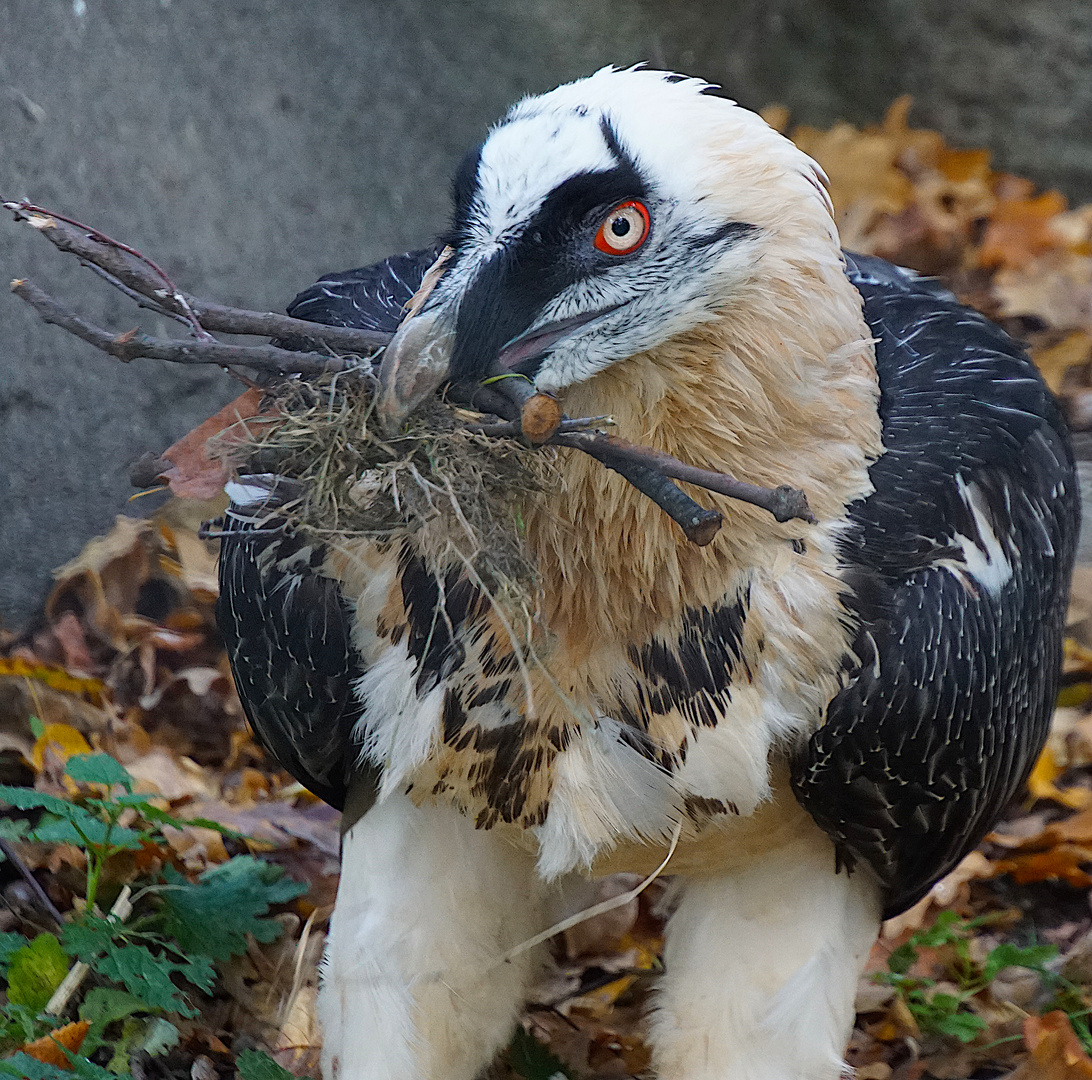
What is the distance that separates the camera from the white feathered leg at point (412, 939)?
281cm

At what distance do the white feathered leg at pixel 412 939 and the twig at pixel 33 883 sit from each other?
79 centimetres

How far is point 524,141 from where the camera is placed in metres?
2.24

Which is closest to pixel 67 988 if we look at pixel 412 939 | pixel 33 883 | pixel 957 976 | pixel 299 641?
pixel 33 883

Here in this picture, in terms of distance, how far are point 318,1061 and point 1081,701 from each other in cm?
287

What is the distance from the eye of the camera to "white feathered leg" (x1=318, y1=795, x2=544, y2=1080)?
111 inches

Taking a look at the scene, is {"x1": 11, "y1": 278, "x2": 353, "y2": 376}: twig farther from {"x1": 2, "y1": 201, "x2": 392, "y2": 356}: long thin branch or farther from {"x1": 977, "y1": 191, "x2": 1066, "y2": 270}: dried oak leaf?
{"x1": 977, "y1": 191, "x2": 1066, "y2": 270}: dried oak leaf

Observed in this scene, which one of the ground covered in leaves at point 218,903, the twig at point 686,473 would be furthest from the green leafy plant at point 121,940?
the twig at point 686,473

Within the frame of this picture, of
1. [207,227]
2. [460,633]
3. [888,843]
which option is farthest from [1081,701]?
[207,227]

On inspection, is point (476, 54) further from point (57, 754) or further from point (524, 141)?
point (524, 141)

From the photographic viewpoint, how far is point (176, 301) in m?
1.97

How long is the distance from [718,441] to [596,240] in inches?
15.1

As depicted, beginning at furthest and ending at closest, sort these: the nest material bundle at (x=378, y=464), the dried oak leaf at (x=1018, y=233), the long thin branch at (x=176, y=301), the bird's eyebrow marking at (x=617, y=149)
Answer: the dried oak leaf at (x=1018, y=233) < the bird's eyebrow marking at (x=617, y=149) < the nest material bundle at (x=378, y=464) < the long thin branch at (x=176, y=301)

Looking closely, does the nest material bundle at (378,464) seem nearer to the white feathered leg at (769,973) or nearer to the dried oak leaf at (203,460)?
the dried oak leaf at (203,460)

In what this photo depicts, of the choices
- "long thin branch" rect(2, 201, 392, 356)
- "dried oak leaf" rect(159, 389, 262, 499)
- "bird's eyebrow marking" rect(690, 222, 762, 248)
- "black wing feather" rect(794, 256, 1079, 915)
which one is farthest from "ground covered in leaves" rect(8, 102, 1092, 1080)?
"bird's eyebrow marking" rect(690, 222, 762, 248)
